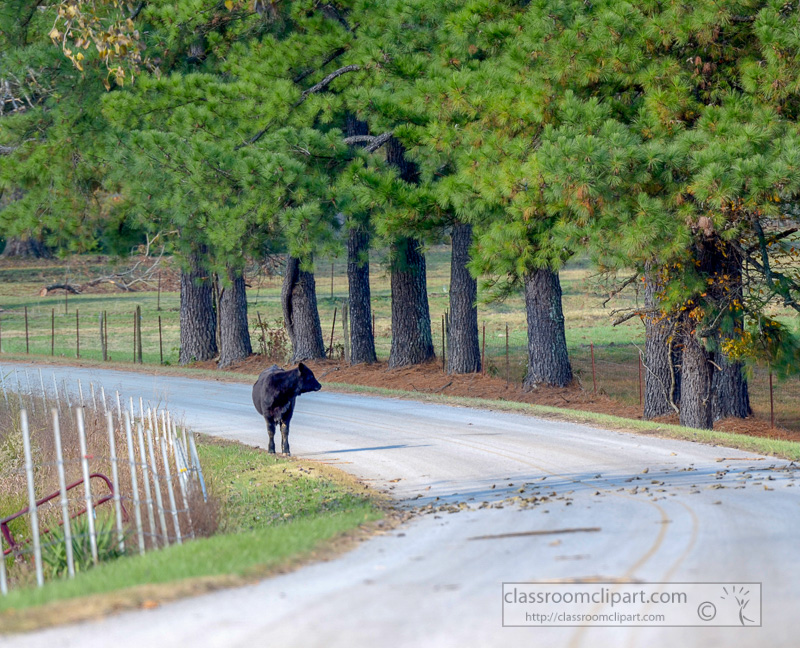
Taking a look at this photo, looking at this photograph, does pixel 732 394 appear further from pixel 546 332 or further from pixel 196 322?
pixel 196 322

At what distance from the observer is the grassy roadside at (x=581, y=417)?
16.0 metres

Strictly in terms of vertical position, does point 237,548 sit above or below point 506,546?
above

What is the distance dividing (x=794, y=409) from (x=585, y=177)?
12.4 metres

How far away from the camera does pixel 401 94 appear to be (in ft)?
77.0

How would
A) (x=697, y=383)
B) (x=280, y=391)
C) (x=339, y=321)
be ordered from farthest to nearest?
(x=339, y=321), (x=697, y=383), (x=280, y=391)

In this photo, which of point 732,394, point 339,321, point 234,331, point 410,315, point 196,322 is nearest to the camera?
point 732,394

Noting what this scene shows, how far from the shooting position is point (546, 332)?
25.9 m

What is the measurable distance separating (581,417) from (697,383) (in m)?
2.46

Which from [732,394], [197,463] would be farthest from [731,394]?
[197,463]

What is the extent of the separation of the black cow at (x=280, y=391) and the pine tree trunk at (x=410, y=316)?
13768 millimetres

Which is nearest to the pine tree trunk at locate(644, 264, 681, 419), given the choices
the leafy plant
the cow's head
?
the cow's head

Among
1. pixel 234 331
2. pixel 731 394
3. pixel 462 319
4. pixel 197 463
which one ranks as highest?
pixel 462 319

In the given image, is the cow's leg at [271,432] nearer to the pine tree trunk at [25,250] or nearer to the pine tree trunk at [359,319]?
the pine tree trunk at [359,319]

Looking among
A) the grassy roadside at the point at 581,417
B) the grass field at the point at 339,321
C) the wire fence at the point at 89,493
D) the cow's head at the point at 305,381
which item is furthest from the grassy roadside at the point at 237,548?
the grass field at the point at 339,321
